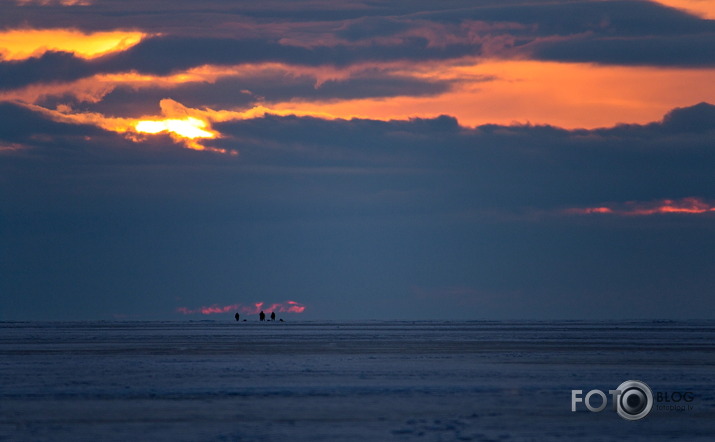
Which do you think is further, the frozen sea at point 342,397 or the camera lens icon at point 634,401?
the camera lens icon at point 634,401

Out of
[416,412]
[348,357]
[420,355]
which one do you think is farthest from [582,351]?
[416,412]

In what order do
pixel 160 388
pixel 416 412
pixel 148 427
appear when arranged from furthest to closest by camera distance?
1. pixel 160 388
2. pixel 416 412
3. pixel 148 427

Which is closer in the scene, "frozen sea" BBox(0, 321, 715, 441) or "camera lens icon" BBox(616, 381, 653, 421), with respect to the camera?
"frozen sea" BBox(0, 321, 715, 441)

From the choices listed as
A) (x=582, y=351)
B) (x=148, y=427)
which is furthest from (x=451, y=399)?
(x=582, y=351)

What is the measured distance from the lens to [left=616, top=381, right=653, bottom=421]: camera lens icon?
2698 cm

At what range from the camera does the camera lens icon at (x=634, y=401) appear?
26977 mm

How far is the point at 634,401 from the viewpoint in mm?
29453

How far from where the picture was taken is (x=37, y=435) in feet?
77.2

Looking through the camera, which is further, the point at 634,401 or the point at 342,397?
the point at 342,397

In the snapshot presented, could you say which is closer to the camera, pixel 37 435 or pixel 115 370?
pixel 37 435

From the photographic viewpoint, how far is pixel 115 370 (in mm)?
41719

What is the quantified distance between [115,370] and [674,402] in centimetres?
2304

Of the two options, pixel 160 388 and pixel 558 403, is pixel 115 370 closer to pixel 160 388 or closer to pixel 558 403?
pixel 160 388

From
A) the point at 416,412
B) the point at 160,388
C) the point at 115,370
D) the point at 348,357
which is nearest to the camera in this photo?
the point at 416,412
